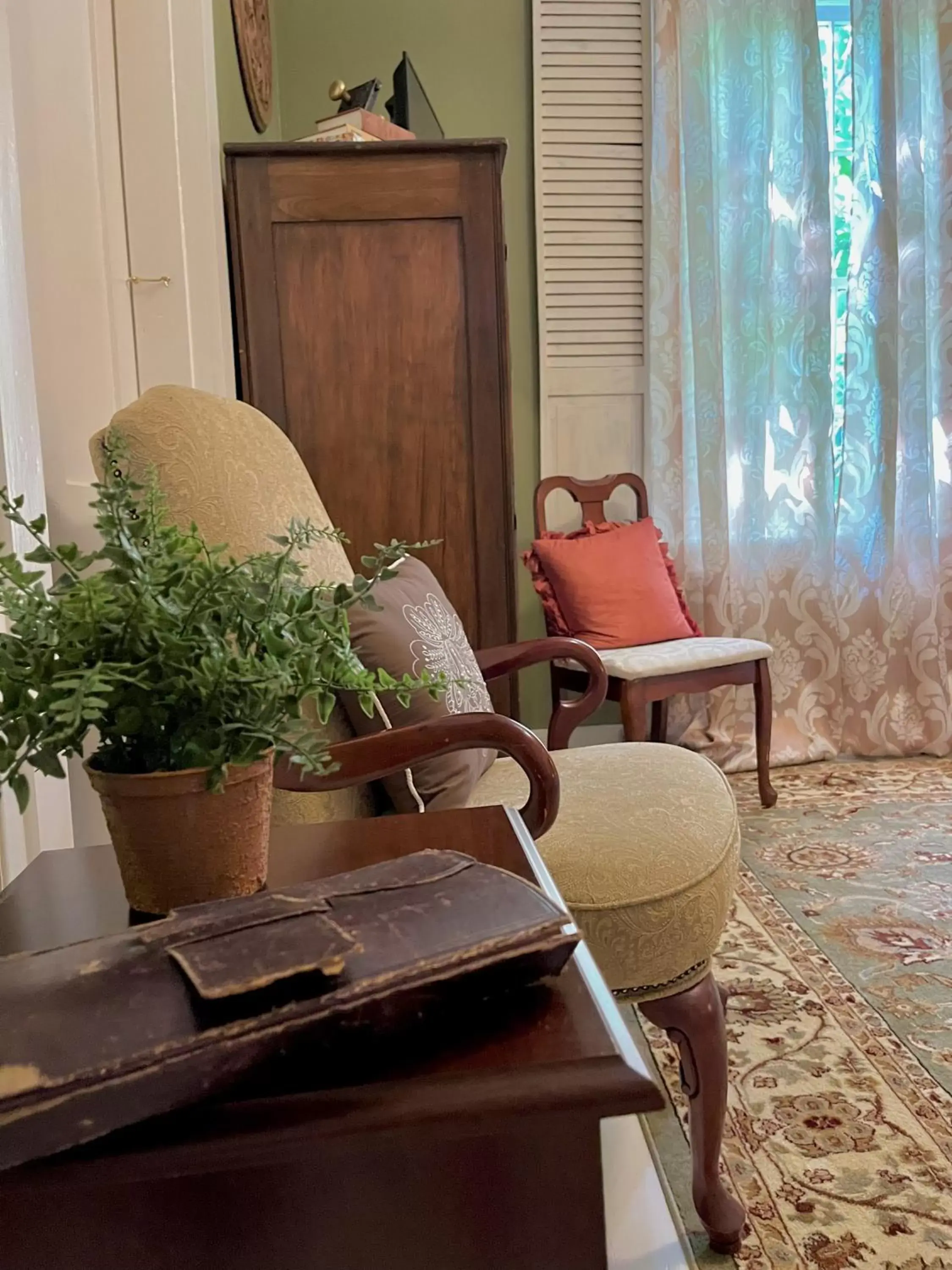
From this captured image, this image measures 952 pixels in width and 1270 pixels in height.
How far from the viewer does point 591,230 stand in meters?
3.19

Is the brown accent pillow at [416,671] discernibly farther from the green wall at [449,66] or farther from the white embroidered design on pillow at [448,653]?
the green wall at [449,66]

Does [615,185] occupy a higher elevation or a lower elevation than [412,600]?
higher

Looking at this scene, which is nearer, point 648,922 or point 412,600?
point 648,922

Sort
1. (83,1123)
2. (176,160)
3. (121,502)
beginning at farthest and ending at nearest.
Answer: (176,160), (121,502), (83,1123)

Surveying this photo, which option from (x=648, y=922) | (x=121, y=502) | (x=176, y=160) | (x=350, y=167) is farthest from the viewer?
(x=350, y=167)

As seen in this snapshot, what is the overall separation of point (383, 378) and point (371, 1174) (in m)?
1.91

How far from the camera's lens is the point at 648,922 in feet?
3.75

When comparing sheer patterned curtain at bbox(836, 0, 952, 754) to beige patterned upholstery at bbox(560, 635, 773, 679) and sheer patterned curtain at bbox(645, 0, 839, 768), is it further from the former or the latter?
beige patterned upholstery at bbox(560, 635, 773, 679)

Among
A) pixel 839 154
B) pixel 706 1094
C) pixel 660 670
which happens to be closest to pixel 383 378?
pixel 660 670

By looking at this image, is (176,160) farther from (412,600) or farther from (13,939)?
(13,939)

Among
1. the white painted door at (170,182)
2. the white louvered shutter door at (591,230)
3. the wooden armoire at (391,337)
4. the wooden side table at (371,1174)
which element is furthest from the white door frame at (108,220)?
the white louvered shutter door at (591,230)

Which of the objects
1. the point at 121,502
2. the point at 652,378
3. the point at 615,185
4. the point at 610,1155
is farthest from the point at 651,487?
the point at 121,502

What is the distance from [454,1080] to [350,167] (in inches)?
81.3

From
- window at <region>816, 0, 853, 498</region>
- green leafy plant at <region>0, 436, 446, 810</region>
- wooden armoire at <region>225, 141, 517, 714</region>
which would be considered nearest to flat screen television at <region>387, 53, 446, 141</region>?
→ wooden armoire at <region>225, 141, 517, 714</region>
